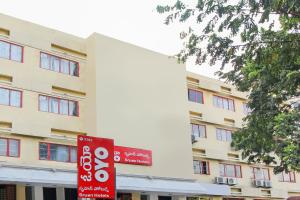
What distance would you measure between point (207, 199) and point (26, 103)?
541 inches

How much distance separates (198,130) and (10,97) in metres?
13.9

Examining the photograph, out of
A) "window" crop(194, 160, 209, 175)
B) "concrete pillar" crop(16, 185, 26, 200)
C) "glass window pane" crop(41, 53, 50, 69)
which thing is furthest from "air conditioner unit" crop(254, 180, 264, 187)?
"concrete pillar" crop(16, 185, 26, 200)

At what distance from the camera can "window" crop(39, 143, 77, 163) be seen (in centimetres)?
2481

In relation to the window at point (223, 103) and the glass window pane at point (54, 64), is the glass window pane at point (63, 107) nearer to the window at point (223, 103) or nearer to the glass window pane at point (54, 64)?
the glass window pane at point (54, 64)

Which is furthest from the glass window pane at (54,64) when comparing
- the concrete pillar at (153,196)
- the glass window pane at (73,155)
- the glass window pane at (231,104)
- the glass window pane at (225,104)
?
the glass window pane at (231,104)

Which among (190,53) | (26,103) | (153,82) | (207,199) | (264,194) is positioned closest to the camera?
(190,53)

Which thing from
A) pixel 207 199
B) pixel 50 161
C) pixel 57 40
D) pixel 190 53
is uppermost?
pixel 57 40

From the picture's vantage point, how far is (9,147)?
77.1 feet

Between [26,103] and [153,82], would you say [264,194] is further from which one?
[26,103]

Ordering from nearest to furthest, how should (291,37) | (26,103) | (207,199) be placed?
(291,37)
(26,103)
(207,199)

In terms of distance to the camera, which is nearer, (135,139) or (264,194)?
(135,139)

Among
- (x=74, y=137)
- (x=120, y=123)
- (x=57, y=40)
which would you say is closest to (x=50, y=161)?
(x=74, y=137)

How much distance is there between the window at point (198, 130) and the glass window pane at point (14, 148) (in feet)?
Result: 42.8

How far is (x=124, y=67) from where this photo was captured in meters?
28.3
